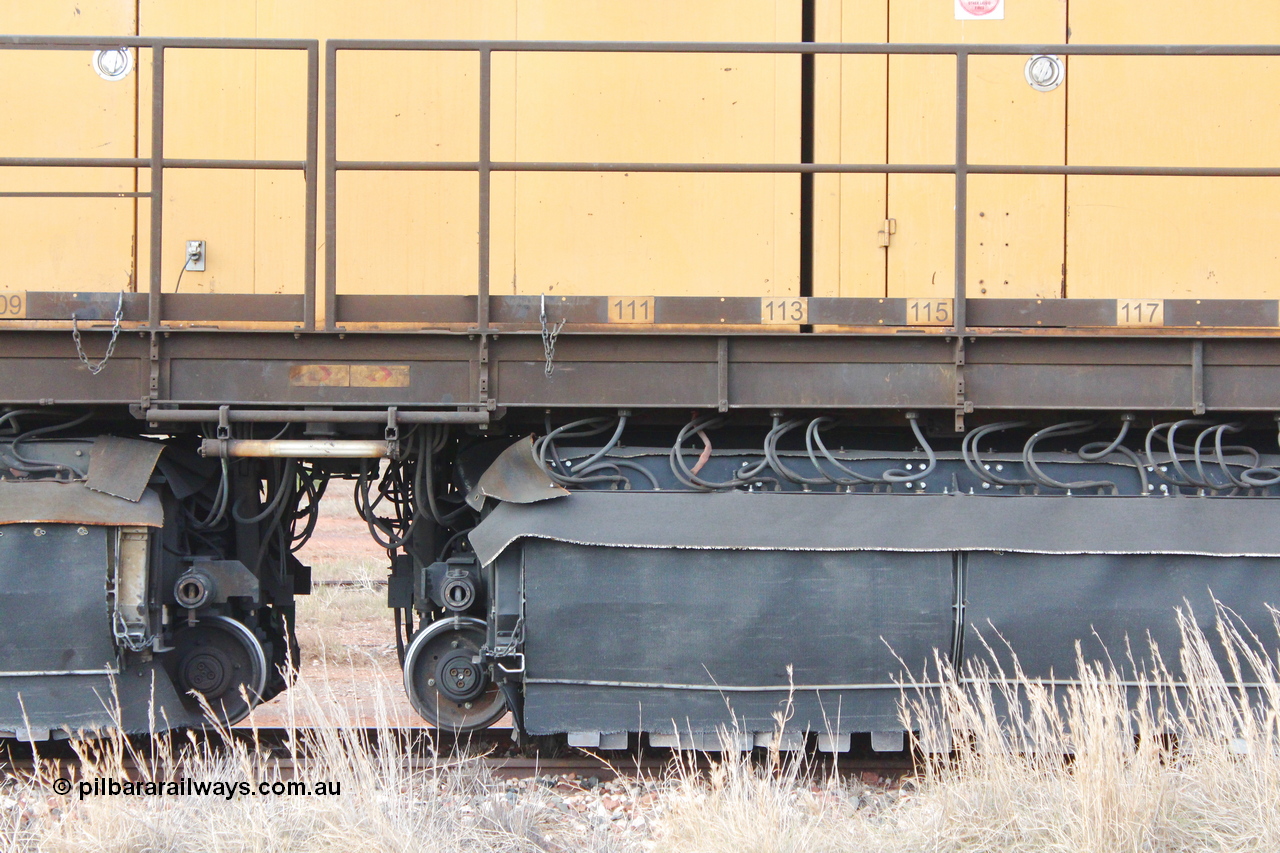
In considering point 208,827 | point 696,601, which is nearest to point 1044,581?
point 696,601

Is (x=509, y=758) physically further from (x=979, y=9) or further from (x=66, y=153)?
(x=979, y=9)

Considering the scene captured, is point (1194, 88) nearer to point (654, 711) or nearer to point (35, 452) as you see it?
point (654, 711)

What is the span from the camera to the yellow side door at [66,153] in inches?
187

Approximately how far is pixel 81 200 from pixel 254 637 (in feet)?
7.51

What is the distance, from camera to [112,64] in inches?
189

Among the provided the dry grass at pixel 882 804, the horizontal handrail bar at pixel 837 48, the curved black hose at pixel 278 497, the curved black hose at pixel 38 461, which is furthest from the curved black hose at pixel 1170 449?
the curved black hose at pixel 38 461

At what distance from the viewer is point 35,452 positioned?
444 cm

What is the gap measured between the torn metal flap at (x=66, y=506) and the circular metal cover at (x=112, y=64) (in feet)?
6.59

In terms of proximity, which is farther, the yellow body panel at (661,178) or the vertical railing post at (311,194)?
the yellow body panel at (661,178)

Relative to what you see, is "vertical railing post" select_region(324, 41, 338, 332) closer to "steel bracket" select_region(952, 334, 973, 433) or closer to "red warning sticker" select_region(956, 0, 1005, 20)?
"steel bracket" select_region(952, 334, 973, 433)

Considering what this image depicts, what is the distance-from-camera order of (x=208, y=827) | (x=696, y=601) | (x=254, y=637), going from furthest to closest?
(x=254, y=637)
(x=696, y=601)
(x=208, y=827)

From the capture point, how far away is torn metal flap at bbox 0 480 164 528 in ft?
13.9

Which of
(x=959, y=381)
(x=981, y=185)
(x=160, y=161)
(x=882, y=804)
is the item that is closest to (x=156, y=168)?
(x=160, y=161)

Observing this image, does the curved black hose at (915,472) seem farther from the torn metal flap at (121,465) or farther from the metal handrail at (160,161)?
the torn metal flap at (121,465)
